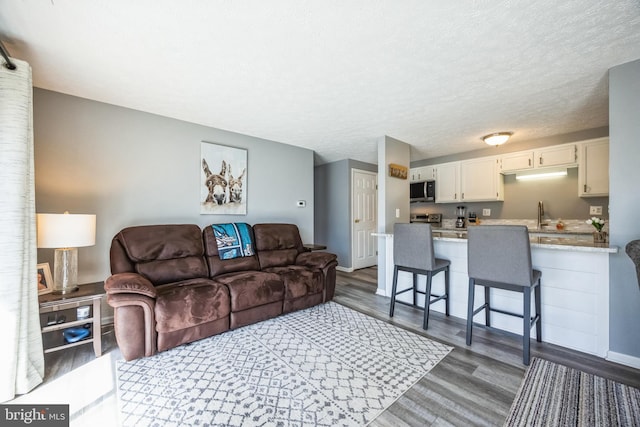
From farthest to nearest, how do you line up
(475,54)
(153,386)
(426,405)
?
1. (475,54)
2. (153,386)
3. (426,405)

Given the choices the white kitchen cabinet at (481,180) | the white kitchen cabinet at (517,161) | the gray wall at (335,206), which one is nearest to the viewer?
the white kitchen cabinet at (517,161)

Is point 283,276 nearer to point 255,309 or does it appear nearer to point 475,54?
point 255,309

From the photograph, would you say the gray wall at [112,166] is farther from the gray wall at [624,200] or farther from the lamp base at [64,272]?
the gray wall at [624,200]

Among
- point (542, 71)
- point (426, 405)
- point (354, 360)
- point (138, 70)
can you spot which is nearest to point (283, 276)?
point (354, 360)

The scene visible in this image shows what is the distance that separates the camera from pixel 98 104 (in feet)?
8.64

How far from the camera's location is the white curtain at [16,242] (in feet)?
5.11

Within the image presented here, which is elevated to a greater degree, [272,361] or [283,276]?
[283,276]

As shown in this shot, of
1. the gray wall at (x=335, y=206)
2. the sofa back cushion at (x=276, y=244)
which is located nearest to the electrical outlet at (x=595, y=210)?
the gray wall at (x=335, y=206)

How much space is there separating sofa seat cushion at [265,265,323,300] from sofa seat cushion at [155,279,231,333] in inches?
26.4

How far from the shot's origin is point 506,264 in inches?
82.3

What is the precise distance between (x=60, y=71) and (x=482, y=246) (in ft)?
12.6

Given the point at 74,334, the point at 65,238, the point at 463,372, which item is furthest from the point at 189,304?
the point at 463,372

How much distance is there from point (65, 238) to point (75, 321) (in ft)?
2.29

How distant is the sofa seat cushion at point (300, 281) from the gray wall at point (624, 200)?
261 centimetres
